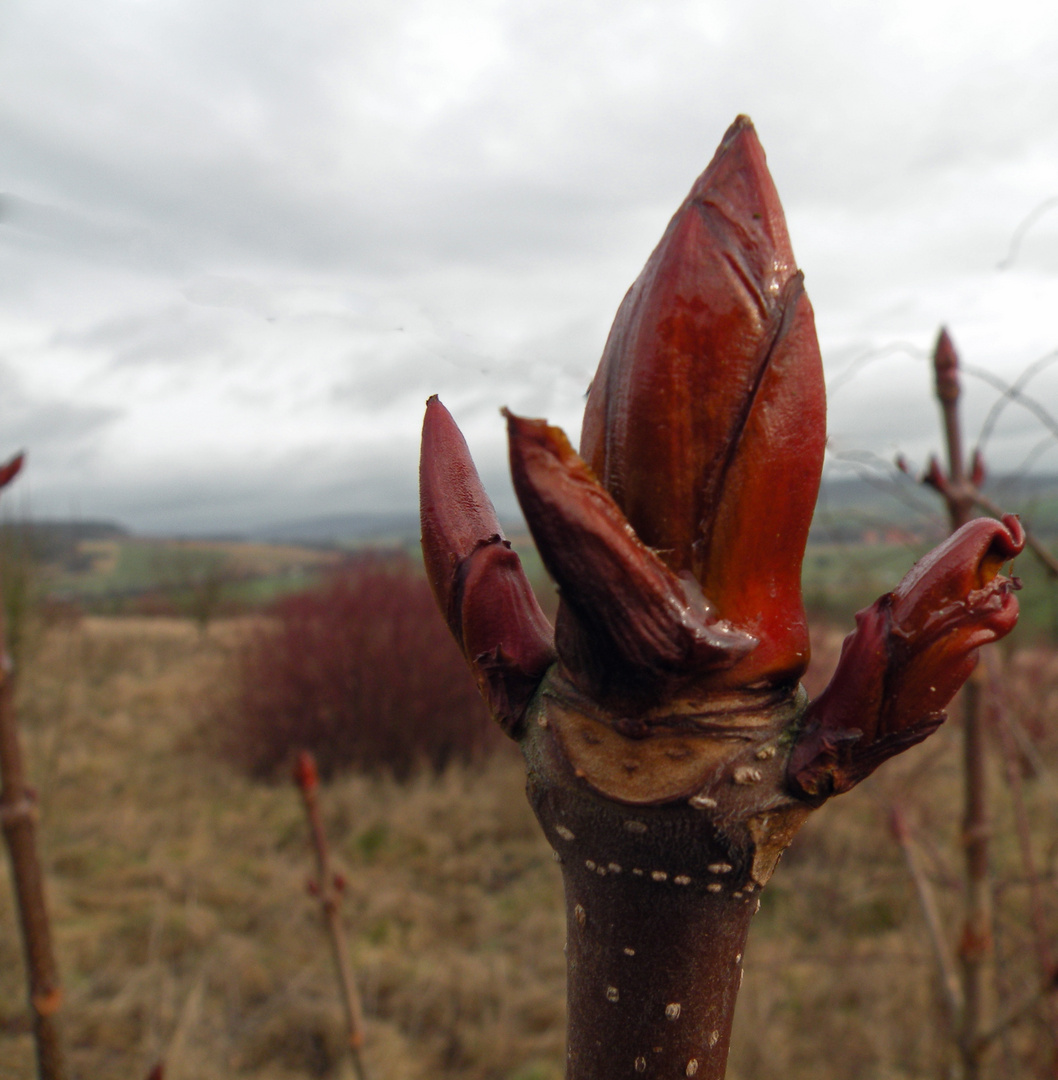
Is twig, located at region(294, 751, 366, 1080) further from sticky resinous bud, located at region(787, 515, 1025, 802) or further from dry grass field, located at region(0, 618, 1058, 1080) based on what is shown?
dry grass field, located at region(0, 618, 1058, 1080)

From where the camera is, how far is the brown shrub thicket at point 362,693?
811 cm

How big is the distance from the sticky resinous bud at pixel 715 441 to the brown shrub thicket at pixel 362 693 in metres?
7.80

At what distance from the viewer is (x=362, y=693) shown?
26.6 feet

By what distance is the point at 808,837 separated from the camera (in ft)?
22.2

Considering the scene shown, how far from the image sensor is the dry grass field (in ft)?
Answer: 13.4

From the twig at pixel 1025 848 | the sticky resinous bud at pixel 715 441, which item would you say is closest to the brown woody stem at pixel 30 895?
the sticky resinous bud at pixel 715 441

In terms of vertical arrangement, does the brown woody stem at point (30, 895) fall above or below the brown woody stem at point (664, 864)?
below

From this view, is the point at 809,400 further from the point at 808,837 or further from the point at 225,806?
the point at 225,806

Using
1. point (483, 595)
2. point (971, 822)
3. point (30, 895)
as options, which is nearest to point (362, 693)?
point (971, 822)

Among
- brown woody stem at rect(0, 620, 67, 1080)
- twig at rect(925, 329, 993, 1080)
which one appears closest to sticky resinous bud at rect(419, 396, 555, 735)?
brown woody stem at rect(0, 620, 67, 1080)

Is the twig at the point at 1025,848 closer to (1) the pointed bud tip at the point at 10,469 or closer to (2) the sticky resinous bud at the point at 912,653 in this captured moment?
(2) the sticky resinous bud at the point at 912,653

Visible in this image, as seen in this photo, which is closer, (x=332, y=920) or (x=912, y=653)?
(x=912, y=653)

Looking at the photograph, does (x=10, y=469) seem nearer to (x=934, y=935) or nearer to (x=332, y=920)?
(x=332, y=920)

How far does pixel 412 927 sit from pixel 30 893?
515 centimetres
